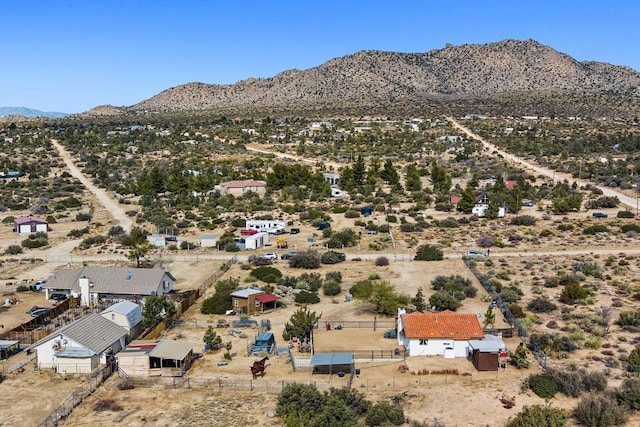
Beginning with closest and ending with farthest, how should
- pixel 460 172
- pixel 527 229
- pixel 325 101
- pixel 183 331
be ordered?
pixel 183 331, pixel 527 229, pixel 460 172, pixel 325 101

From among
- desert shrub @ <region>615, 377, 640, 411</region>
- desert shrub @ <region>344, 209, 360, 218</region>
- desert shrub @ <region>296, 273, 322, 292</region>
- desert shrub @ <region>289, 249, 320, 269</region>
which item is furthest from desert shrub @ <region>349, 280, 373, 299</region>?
desert shrub @ <region>344, 209, 360, 218</region>

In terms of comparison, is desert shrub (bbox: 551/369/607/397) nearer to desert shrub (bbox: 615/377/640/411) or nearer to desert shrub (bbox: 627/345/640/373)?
desert shrub (bbox: 615/377/640/411)

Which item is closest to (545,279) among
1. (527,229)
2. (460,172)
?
(527,229)

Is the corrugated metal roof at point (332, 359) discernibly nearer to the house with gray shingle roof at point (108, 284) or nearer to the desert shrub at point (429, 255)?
the house with gray shingle roof at point (108, 284)

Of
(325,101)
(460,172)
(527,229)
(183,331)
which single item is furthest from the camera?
(325,101)

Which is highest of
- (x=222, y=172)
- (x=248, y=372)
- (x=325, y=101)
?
(x=325, y=101)

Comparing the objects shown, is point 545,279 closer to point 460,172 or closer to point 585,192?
point 585,192

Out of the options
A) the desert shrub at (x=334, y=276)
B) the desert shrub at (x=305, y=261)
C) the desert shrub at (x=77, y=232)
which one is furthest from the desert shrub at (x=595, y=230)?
the desert shrub at (x=77, y=232)

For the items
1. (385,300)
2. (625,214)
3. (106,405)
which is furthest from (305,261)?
(625,214)
